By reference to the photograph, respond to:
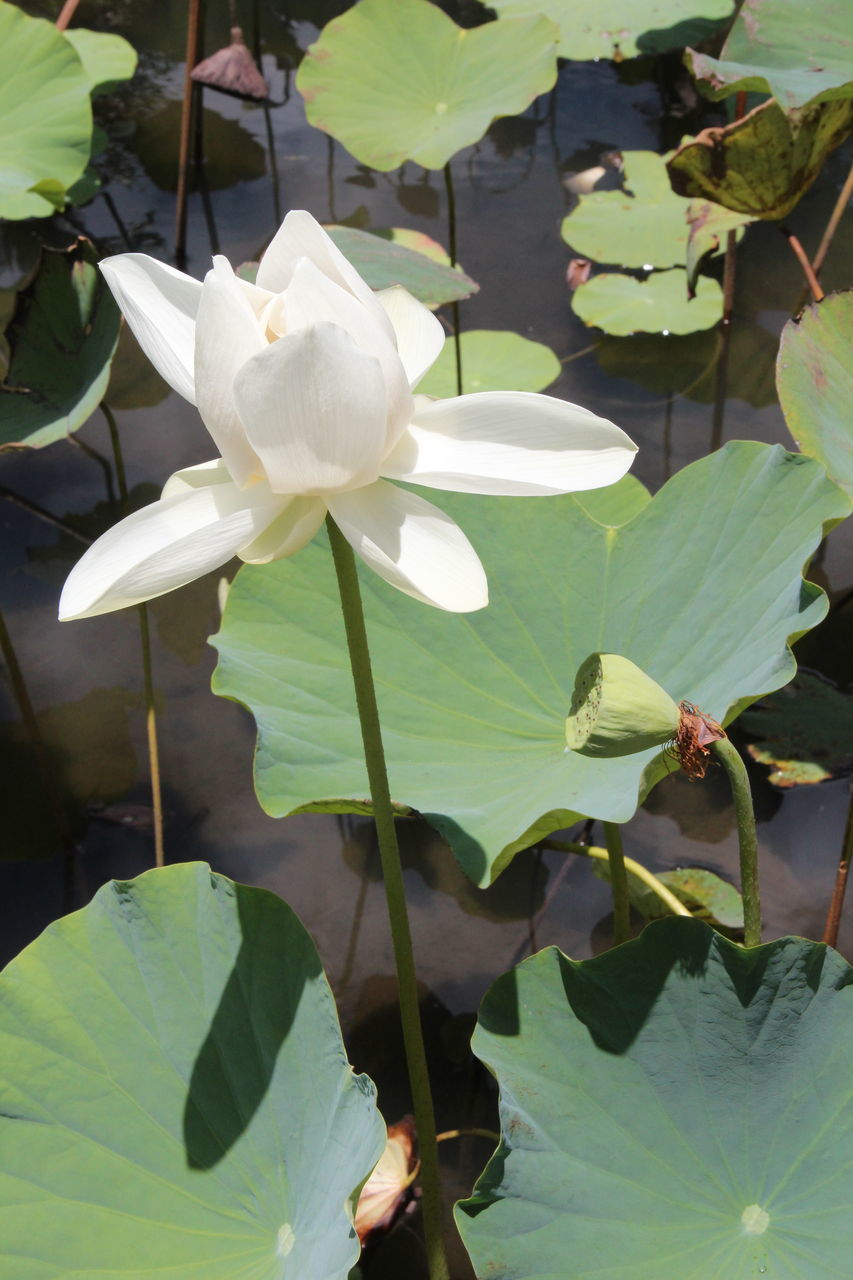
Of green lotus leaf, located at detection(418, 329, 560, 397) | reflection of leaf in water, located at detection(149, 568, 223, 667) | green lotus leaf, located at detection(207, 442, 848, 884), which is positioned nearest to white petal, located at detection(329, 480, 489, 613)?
green lotus leaf, located at detection(207, 442, 848, 884)

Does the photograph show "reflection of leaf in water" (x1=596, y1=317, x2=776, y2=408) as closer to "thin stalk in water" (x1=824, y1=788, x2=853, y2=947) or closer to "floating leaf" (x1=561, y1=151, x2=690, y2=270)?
"floating leaf" (x1=561, y1=151, x2=690, y2=270)

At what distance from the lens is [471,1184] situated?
45.9 inches

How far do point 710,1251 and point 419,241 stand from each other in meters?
1.92

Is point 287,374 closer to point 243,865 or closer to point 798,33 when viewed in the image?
point 243,865

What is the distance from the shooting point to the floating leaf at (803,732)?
147cm

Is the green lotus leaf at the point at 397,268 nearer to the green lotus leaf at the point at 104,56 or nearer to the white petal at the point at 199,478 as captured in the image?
the white petal at the point at 199,478

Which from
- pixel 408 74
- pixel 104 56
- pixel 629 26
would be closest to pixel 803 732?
pixel 408 74

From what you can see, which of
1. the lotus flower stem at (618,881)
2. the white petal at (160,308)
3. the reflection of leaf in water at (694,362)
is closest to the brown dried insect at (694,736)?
the lotus flower stem at (618,881)

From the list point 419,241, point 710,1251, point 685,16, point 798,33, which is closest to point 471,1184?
point 710,1251

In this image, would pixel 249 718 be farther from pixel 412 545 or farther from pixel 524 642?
pixel 412 545

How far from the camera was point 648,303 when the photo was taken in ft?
7.07

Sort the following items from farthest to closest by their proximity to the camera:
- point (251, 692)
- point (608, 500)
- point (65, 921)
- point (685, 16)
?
point (685, 16) < point (608, 500) < point (251, 692) < point (65, 921)

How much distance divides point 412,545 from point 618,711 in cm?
19

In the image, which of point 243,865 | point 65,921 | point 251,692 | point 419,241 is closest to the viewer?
point 65,921
